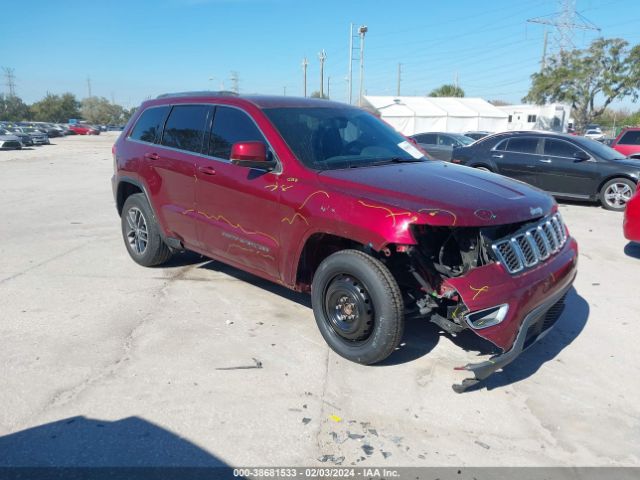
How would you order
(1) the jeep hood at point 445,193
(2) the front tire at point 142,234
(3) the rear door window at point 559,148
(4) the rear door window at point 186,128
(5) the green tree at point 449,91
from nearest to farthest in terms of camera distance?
(1) the jeep hood at point 445,193, (4) the rear door window at point 186,128, (2) the front tire at point 142,234, (3) the rear door window at point 559,148, (5) the green tree at point 449,91

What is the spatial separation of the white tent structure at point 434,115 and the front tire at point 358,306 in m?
34.2

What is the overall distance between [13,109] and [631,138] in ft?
361

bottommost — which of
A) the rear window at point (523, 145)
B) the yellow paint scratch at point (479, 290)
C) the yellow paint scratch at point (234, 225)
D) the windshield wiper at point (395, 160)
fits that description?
the yellow paint scratch at point (479, 290)

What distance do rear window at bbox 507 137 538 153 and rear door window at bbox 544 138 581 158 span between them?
24cm

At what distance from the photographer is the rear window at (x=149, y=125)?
5504mm

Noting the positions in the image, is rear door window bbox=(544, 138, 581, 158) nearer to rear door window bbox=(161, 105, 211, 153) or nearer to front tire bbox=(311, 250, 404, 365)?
rear door window bbox=(161, 105, 211, 153)

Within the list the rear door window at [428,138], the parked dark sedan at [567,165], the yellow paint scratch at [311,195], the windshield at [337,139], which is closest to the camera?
the yellow paint scratch at [311,195]

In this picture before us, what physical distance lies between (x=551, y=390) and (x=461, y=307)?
0.90 meters

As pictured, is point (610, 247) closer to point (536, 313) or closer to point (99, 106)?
point (536, 313)

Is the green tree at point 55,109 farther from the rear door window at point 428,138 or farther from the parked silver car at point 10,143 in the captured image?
the rear door window at point 428,138

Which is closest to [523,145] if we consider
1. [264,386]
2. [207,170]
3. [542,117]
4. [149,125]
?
[149,125]

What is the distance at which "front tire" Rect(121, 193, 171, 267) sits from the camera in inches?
223

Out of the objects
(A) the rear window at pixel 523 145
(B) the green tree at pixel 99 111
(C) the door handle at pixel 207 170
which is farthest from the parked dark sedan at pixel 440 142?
(B) the green tree at pixel 99 111

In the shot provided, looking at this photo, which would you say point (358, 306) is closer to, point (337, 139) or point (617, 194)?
point (337, 139)
